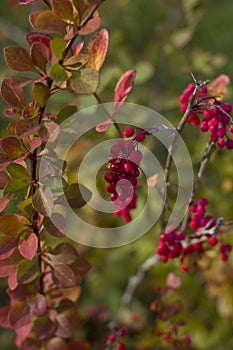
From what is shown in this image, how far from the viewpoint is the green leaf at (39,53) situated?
70 cm

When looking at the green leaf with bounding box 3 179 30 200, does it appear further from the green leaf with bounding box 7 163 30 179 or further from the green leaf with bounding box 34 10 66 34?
the green leaf with bounding box 34 10 66 34

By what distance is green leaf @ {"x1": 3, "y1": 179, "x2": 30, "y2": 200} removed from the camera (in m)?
0.73

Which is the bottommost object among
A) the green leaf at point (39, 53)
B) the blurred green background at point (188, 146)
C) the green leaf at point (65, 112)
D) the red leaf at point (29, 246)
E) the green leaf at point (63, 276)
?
the blurred green background at point (188, 146)

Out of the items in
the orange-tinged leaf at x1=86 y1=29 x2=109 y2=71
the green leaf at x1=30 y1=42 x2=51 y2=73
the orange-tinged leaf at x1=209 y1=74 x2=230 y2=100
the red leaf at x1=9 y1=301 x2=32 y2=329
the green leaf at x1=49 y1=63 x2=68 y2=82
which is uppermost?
the green leaf at x1=30 y1=42 x2=51 y2=73

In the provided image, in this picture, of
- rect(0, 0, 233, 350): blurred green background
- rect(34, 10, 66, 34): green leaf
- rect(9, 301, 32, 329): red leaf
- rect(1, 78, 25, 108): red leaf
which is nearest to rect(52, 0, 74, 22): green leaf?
rect(34, 10, 66, 34): green leaf

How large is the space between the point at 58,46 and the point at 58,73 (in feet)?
0.11

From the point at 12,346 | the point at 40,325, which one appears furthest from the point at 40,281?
the point at 12,346

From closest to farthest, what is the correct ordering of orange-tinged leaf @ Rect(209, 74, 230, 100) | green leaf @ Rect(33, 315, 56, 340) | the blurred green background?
green leaf @ Rect(33, 315, 56, 340) < orange-tinged leaf @ Rect(209, 74, 230, 100) < the blurred green background

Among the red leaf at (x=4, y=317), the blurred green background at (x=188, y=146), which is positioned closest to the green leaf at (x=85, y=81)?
the red leaf at (x=4, y=317)

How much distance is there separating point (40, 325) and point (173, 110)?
1221 mm

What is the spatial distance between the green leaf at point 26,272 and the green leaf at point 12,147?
17 cm

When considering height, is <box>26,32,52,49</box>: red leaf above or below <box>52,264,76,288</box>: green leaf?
above

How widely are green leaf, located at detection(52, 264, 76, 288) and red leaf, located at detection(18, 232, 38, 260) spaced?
7 centimetres

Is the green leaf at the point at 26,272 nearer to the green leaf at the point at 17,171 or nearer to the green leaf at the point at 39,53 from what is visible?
the green leaf at the point at 17,171
